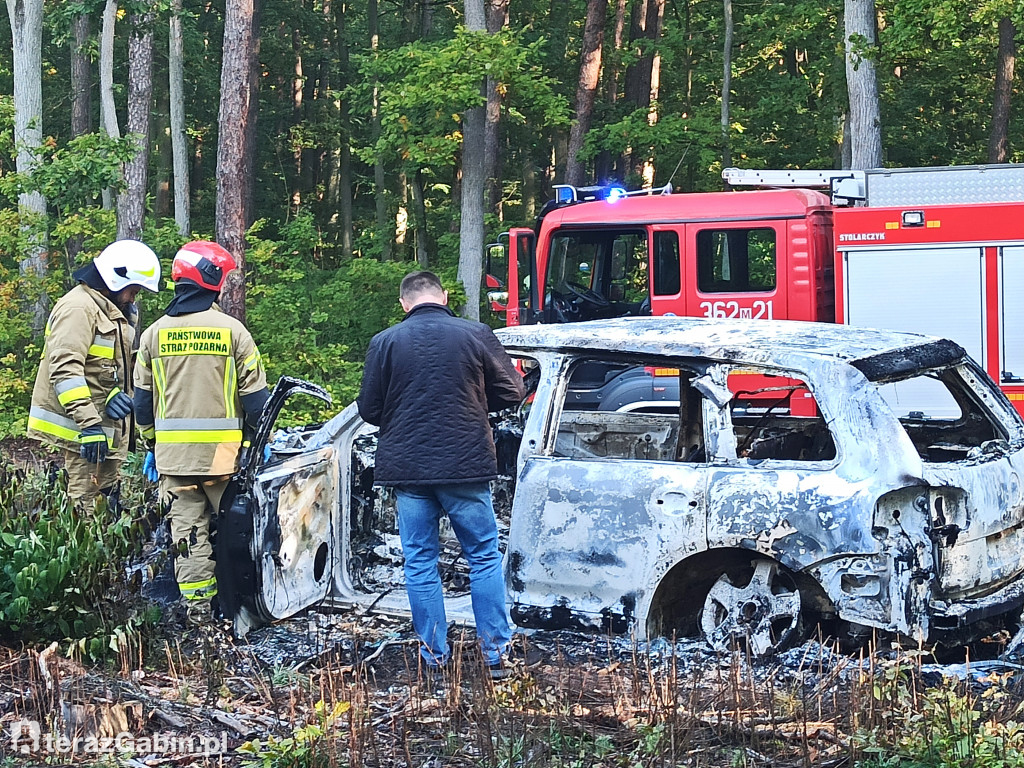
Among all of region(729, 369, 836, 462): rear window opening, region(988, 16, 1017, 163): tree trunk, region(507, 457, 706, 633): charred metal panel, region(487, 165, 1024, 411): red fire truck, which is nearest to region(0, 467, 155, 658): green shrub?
region(507, 457, 706, 633): charred metal panel

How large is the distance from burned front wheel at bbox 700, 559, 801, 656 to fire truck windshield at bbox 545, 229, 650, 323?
5786 mm

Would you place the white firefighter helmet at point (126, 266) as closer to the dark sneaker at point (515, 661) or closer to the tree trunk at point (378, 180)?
the dark sneaker at point (515, 661)

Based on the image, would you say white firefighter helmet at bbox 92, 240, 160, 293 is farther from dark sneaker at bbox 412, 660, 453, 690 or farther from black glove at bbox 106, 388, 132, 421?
dark sneaker at bbox 412, 660, 453, 690

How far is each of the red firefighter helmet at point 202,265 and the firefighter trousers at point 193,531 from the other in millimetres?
901

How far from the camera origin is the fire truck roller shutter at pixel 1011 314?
30.5 ft

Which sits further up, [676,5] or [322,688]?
[676,5]

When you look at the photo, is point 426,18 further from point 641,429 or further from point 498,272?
point 641,429

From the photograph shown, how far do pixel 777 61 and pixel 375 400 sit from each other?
24256mm

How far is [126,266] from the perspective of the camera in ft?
21.8

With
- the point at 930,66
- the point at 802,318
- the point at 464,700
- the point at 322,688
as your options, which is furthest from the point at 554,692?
the point at 930,66

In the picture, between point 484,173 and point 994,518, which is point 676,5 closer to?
point 484,173

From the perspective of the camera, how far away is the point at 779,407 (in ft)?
22.4

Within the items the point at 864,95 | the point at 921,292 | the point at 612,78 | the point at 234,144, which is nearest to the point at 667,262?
the point at 921,292

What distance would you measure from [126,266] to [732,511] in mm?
3673
